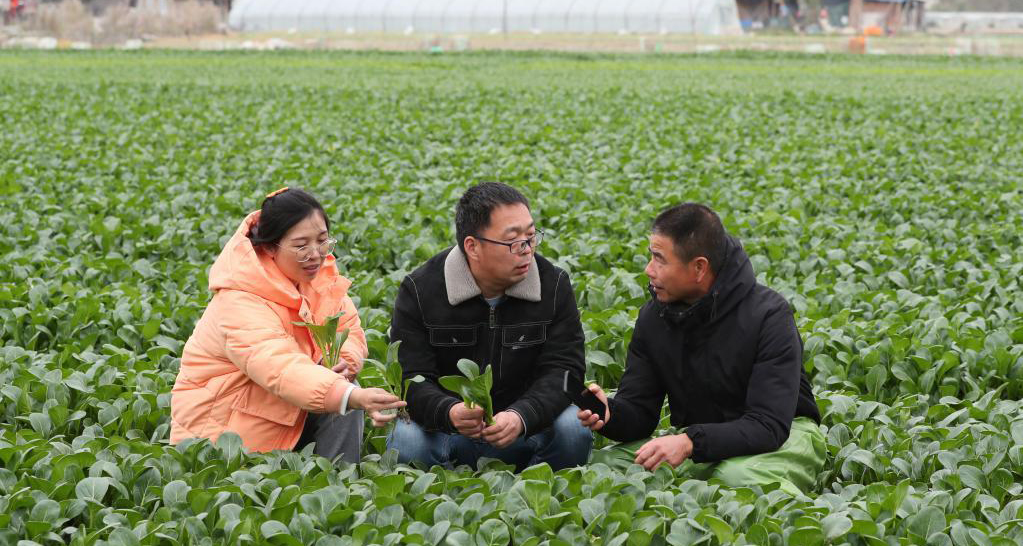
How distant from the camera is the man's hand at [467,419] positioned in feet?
13.2

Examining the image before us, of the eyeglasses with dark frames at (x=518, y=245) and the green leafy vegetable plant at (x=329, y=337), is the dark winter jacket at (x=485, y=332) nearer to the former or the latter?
the eyeglasses with dark frames at (x=518, y=245)

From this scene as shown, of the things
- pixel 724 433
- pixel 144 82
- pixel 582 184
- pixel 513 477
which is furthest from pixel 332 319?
pixel 144 82

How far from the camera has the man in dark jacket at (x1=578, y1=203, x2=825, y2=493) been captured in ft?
13.2

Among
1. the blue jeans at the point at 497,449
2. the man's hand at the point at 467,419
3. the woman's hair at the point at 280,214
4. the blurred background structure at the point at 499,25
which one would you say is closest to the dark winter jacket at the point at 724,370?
the blue jeans at the point at 497,449

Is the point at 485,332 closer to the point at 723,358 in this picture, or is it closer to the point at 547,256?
the point at 723,358

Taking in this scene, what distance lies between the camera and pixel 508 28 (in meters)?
76.9

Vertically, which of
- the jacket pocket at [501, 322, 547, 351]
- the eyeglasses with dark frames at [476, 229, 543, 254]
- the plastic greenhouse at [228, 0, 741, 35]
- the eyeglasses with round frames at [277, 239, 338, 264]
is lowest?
the jacket pocket at [501, 322, 547, 351]

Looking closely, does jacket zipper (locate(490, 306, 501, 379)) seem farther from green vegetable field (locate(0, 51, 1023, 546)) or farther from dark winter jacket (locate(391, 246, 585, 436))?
green vegetable field (locate(0, 51, 1023, 546))

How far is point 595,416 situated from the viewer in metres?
4.18

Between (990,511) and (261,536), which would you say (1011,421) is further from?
(261,536)

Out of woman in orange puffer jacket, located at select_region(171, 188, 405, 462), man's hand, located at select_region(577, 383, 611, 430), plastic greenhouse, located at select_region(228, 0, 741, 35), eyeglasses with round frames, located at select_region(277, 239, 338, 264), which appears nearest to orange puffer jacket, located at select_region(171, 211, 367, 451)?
woman in orange puffer jacket, located at select_region(171, 188, 405, 462)

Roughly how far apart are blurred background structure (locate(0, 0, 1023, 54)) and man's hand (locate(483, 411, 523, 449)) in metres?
48.7

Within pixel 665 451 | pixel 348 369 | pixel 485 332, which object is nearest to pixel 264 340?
pixel 348 369

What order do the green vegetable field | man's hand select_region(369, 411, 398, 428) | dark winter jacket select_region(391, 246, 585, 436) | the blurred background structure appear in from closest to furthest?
the green vegetable field, man's hand select_region(369, 411, 398, 428), dark winter jacket select_region(391, 246, 585, 436), the blurred background structure
